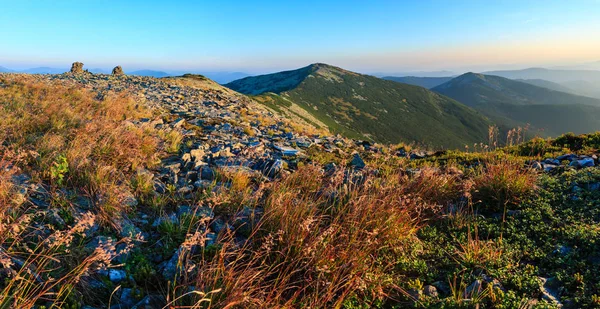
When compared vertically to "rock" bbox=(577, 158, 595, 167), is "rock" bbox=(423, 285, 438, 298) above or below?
below

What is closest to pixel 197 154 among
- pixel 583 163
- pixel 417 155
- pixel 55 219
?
pixel 55 219

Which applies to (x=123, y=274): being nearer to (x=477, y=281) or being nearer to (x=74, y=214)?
(x=74, y=214)

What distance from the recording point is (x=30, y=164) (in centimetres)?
507

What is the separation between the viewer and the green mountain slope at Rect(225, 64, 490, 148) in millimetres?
113688

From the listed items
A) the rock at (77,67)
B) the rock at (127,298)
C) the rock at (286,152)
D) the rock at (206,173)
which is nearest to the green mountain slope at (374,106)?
the rock at (77,67)

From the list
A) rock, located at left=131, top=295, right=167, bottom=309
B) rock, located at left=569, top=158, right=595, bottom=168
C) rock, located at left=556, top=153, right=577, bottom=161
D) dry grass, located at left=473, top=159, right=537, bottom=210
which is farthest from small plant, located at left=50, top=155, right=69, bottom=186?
rock, located at left=556, top=153, right=577, bottom=161

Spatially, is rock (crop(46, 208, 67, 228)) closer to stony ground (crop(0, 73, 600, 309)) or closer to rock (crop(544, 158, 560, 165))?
stony ground (crop(0, 73, 600, 309))

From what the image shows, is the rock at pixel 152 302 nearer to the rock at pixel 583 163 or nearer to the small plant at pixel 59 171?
the small plant at pixel 59 171

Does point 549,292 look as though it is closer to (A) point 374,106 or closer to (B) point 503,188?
(B) point 503,188

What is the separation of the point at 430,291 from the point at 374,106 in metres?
144

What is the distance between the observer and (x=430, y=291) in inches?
133

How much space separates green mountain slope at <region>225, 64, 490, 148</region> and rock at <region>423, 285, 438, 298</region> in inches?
3774

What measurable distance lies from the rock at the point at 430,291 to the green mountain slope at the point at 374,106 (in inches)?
3774

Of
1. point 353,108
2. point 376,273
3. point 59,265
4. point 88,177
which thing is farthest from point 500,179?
point 353,108
